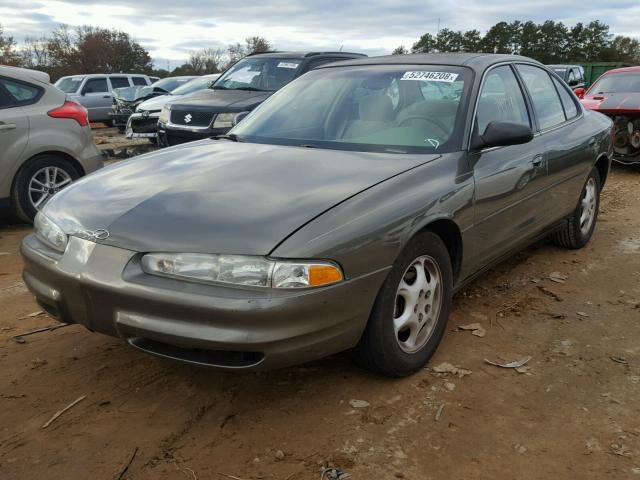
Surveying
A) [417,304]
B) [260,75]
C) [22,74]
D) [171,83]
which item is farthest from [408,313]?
[171,83]

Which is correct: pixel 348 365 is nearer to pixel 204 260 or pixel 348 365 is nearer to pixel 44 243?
pixel 204 260

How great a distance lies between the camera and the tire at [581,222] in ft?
16.5

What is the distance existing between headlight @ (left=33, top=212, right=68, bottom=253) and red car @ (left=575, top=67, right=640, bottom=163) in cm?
776

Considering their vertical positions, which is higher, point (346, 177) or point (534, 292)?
point (346, 177)

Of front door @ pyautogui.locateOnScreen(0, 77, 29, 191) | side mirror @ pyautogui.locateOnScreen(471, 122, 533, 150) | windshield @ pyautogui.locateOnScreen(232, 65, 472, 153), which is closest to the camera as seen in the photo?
side mirror @ pyautogui.locateOnScreen(471, 122, 533, 150)

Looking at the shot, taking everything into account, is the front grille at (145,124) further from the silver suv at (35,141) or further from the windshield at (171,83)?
the silver suv at (35,141)

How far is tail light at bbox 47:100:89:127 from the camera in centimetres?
622

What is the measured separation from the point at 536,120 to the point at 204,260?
285 cm

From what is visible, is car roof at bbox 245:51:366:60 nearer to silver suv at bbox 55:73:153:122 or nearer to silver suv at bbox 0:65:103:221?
silver suv at bbox 0:65:103:221

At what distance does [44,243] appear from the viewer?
2.92 m

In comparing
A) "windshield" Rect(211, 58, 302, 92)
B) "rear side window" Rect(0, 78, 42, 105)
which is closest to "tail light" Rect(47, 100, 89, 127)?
"rear side window" Rect(0, 78, 42, 105)

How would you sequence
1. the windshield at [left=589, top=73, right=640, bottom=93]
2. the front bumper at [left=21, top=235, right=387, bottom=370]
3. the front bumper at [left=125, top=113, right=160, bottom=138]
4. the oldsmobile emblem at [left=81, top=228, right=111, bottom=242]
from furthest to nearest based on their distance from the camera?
the front bumper at [left=125, top=113, right=160, bottom=138] → the windshield at [left=589, top=73, right=640, bottom=93] → the oldsmobile emblem at [left=81, top=228, right=111, bottom=242] → the front bumper at [left=21, top=235, right=387, bottom=370]

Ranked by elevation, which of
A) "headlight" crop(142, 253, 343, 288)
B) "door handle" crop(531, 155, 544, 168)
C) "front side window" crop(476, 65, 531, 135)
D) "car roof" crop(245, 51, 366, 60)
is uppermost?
"car roof" crop(245, 51, 366, 60)

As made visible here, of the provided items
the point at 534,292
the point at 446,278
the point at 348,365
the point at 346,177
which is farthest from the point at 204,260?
the point at 534,292
